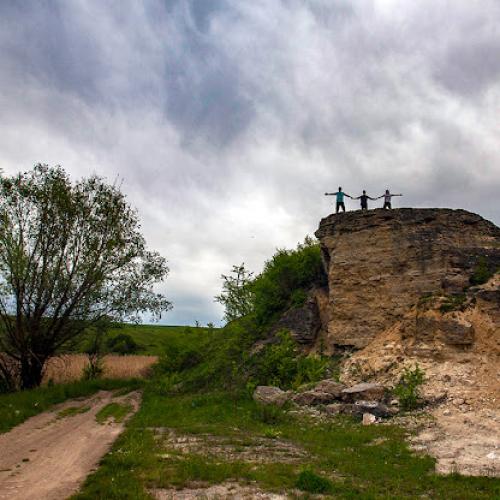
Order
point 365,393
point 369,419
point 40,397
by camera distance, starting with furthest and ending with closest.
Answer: point 40,397, point 365,393, point 369,419

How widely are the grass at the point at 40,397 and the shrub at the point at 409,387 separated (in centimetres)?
1208

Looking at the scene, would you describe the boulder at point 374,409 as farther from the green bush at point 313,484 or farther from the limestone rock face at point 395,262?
the green bush at point 313,484

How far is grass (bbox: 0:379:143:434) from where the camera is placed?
51.9ft

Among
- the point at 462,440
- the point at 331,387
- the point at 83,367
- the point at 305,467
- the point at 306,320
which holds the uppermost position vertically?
the point at 306,320

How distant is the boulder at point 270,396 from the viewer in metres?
17.1

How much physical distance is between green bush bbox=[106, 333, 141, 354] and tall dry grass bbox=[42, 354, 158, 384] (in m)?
9.75

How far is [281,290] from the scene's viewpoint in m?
28.1

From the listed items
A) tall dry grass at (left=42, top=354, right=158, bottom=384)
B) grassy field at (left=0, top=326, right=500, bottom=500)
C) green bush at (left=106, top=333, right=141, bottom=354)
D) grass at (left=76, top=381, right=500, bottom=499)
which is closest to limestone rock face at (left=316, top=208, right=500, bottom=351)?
grassy field at (left=0, top=326, right=500, bottom=500)

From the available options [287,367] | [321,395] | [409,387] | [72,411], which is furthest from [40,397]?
[409,387]

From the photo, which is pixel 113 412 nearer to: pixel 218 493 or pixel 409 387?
pixel 409 387

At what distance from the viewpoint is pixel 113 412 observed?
59.6 ft

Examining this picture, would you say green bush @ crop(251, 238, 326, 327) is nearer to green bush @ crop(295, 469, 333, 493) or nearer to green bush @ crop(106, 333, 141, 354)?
green bush @ crop(295, 469, 333, 493)

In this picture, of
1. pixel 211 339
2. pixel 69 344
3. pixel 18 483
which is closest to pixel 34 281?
pixel 69 344

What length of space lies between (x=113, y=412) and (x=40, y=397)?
13.1 feet
